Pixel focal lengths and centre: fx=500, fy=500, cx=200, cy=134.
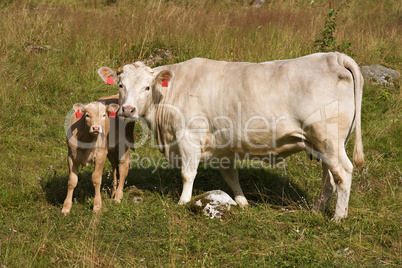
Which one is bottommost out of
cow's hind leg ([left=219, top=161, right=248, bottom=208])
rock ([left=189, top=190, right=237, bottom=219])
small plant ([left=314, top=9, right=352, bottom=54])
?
cow's hind leg ([left=219, top=161, right=248, bottom=208])

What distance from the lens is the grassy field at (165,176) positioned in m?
4.86

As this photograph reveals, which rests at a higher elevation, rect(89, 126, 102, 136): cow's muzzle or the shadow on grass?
rect(89, 126, 102, 136): cow's muzzle

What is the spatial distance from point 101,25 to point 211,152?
20.3ft

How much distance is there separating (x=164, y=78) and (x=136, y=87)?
403mm

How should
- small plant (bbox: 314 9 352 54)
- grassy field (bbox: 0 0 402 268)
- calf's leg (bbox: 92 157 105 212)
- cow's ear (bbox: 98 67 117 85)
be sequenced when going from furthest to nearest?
small plant (bbox: 314 9 352 54) < cow's ear (bbox: 98 67 117 85) < calf's leg (bbox: 92 157 105 212) < grassy field (bbox: 0 0 402 268)

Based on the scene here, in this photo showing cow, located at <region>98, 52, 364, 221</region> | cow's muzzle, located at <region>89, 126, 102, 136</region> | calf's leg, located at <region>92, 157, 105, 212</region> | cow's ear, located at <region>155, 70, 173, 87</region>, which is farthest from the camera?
cow's ear, located at <region>155, 70, 173, 87</region>

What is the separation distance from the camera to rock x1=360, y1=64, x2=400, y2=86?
943cm

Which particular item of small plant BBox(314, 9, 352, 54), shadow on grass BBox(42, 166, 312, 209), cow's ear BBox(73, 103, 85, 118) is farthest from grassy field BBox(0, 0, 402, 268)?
cow's ear BBox(73, 103, 85, 118)

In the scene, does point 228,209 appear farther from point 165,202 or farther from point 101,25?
point 101,25

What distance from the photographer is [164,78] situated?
627 centimetres

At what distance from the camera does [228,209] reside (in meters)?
5.81

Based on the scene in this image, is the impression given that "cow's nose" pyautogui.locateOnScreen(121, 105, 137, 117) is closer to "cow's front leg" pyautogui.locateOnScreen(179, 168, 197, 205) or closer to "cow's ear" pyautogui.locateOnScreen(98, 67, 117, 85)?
"cow's ear" pyautogui.locateOnScreen(98, 67, 117, 85)

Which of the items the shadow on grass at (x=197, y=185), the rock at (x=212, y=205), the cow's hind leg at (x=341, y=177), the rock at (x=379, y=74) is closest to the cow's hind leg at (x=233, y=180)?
the shadow on grass at (x=197, y=185)

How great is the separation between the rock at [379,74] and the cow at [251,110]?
152 inches
